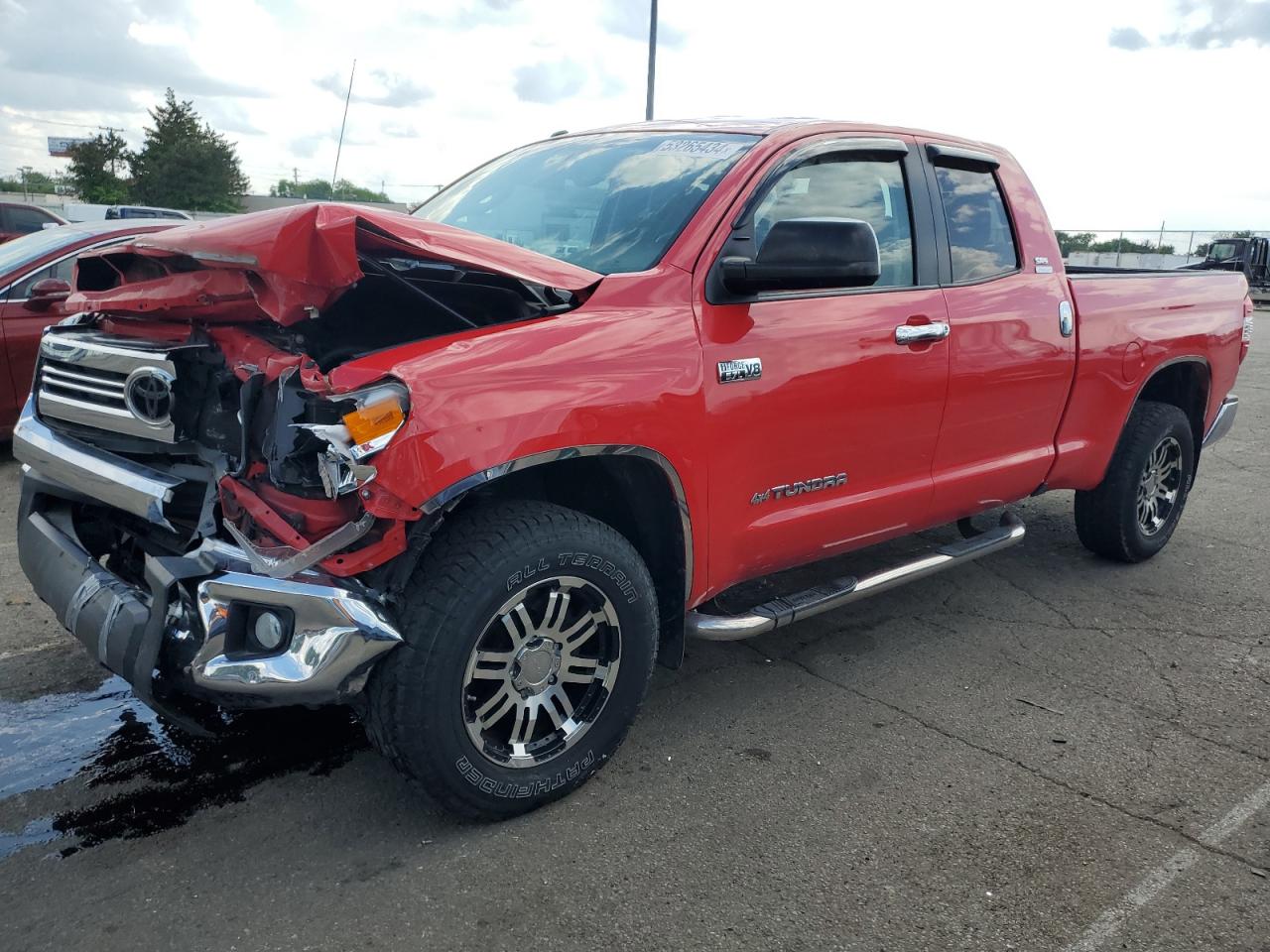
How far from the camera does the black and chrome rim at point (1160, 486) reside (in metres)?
5.34

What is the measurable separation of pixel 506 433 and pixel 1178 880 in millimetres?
2162

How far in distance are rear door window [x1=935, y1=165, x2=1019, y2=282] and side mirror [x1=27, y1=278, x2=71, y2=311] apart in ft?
18.1

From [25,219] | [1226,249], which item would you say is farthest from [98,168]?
[1226,249]

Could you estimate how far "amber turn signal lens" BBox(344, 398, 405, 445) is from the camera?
248cm

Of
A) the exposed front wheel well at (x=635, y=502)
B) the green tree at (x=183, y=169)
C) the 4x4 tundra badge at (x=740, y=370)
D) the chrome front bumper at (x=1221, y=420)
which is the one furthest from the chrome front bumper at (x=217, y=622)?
the green tree at (x=183, y=169)

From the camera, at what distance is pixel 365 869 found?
2.74 metres

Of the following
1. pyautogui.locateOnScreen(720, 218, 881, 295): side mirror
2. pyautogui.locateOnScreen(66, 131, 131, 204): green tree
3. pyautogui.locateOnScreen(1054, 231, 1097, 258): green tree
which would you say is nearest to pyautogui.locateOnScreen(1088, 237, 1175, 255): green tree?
pyautogui.locateOnScreen(1054, 231, 1097, 258): green tree

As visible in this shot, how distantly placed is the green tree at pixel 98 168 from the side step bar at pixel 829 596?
49863mm

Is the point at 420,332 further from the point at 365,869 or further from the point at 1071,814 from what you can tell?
the point at 1071,814

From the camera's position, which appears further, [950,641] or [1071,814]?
[950,641]

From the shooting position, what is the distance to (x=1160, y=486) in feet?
18.0

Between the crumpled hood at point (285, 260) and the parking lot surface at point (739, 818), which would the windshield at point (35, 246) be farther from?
the crumpled hood at point (285, 260)

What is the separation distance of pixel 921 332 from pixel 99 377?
8.96 ft

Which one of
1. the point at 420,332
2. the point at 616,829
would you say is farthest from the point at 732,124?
the point at 616,829
